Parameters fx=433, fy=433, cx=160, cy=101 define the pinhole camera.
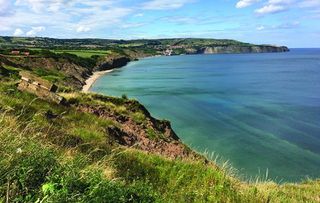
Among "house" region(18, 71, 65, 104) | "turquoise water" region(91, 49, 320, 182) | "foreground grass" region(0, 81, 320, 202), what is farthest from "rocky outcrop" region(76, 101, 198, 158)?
"foreground grass" region(0, 81, 320, 202)

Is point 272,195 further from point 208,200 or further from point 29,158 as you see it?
point 29,158

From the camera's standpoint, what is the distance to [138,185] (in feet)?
27.1

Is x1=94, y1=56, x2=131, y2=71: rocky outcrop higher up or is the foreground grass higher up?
the foreground grass

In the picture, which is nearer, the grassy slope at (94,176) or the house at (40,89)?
the grassy slope at (94,176)

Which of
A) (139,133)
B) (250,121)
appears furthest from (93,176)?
(250,121)

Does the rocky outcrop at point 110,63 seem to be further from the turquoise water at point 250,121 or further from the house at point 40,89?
the house at point 40,89

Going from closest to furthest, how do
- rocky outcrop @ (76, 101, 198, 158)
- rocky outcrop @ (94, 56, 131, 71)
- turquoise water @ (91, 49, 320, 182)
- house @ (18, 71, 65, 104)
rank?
house @ (18, 71, 65, 104) → rocky outcrop @ (76, 101, 198, 158) → turquoise water @ (91, 49, 320, 182) → rocky outcrop @ (94, 56, 131, 71)

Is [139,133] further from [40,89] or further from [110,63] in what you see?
[110,63]

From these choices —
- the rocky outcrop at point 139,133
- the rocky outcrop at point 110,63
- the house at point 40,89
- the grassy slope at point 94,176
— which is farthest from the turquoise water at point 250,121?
the rocky outcrop at point 110,63

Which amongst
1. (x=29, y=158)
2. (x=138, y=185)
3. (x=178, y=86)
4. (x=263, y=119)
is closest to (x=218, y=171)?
(x=138, y=185)

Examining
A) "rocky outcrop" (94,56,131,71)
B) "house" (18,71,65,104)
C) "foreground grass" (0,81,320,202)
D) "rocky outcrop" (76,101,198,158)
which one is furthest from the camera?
"rocky outcrop" (94,56,131,71)

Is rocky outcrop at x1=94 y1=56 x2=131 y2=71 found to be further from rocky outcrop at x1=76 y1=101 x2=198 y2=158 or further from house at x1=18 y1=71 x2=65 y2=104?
house at x1=18 y1=71 x2=65 y2=104

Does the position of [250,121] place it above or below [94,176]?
below

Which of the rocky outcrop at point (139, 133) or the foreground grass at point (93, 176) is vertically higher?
the foreground grass at point (93, 176)
